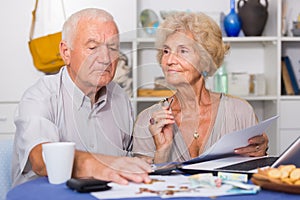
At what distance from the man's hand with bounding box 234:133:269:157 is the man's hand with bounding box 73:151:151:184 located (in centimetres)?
40

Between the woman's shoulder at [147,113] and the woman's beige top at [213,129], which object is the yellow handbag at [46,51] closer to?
the woman's beige top at [213,129]

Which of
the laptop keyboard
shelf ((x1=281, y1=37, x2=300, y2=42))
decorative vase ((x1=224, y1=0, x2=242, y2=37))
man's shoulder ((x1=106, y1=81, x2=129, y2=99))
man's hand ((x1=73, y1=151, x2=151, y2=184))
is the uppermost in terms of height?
decorative vase ((x1=224, y1=0, x2=242, y2=37))

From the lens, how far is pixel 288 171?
50.8 inches

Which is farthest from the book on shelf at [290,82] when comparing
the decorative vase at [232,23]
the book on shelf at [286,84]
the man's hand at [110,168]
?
the man's hand at [110,168]

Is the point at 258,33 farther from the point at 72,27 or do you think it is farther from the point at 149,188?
the point at 149,188

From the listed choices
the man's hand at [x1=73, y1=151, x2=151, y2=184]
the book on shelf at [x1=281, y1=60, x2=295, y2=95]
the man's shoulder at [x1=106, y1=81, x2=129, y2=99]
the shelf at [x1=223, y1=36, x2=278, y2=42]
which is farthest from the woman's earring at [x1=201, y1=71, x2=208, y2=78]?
the book on shelf at [x1=281, y1=60, x2=295, y2=95]

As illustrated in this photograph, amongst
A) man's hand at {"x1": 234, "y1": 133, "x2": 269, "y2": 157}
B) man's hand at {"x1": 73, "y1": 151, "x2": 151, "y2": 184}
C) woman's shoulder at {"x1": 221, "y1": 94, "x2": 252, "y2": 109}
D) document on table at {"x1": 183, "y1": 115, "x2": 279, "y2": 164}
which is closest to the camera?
man's hand at {"x1": 73, "y1": 151, "x2": 151, "y2": 184}

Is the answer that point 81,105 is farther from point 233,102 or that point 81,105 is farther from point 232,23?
point 232,23

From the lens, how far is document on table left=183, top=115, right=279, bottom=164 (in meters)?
1.64

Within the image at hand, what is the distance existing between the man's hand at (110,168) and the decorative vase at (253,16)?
2452 mm

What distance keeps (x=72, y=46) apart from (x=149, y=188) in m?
0.76

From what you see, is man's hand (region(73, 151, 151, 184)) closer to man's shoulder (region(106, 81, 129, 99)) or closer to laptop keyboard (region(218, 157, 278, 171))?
laptop keyboard (region(218, 157, 278, 171))

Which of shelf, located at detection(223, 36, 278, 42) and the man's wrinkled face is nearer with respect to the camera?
the man's wrinkled face

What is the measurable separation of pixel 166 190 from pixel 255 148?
23.1 inches
